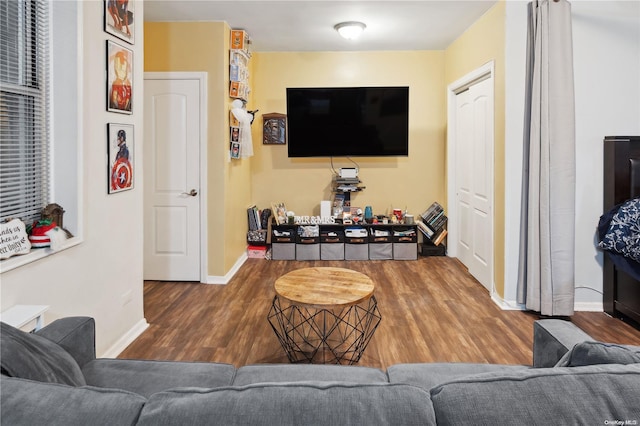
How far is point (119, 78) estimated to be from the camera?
2.75 metres

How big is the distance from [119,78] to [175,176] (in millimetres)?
1797

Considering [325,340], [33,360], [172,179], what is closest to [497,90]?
[325,340]

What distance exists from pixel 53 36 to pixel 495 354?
123 inches

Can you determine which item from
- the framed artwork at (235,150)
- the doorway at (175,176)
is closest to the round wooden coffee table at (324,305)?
the doorway at (175,176)

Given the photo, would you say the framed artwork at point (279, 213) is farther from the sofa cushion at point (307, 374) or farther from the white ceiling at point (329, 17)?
the sofa cushion at point (307, 374)

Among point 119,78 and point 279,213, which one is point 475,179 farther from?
point 119,78

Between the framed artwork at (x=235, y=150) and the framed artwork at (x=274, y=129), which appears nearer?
the framed artwork at (x=235, y=150)

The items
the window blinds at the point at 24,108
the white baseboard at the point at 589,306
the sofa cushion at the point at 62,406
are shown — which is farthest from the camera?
the white baseboard at the point at 589,306

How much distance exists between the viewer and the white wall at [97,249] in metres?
2.14

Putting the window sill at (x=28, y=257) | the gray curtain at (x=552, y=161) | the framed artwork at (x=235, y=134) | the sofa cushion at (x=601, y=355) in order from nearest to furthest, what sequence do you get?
the sofa cushion at (x=601, y=355)
the window sill at (x=28, y=257)
the gray curtain at (x=552, y=161)
the framed artwork at (x=235, y=134)

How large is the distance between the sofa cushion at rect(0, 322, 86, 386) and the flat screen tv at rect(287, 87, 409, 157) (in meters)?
4.34

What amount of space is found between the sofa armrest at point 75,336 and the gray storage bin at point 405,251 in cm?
414

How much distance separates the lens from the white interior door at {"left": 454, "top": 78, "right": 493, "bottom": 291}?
417cm

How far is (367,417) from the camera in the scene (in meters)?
0.85
